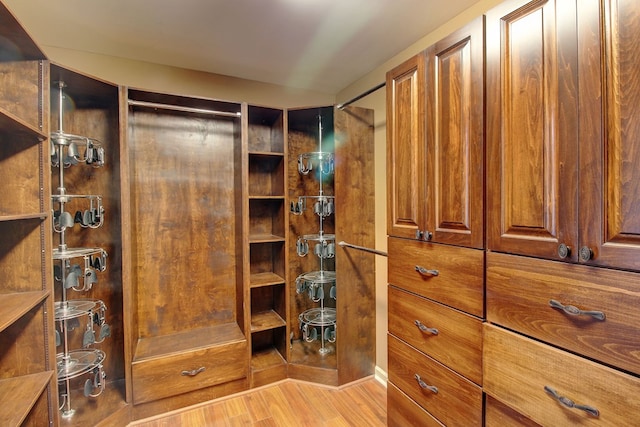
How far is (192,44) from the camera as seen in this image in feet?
6.68

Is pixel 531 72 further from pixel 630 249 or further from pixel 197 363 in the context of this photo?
pixel 197 363

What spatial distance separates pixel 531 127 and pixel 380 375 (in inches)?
82.9

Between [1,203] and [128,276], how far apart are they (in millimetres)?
745

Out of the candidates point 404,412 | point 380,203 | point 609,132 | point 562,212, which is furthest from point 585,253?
point 380,203

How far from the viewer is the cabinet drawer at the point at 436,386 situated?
120 cm

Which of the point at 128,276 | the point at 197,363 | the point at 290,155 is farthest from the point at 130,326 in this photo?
the point at 290,155

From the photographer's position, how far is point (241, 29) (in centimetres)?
186

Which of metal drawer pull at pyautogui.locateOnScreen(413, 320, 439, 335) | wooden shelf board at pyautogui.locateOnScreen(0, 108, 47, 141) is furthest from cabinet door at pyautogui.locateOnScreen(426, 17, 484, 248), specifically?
wooden shelf board at pyautogui.locateOnScreen(0, 108, 47, 141)

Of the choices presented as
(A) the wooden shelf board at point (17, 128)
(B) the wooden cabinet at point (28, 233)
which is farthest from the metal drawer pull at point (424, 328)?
(A) the wooden shelf board at point (17, 128)

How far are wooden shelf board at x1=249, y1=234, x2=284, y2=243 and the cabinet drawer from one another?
3.65 ft

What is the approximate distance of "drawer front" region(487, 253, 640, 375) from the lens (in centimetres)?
79

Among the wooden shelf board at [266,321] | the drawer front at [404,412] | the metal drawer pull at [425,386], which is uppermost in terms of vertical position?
the metal drawer pull at [425,386]

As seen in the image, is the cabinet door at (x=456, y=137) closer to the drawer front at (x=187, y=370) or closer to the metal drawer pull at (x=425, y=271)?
the metal drawer pull at (x=425, y=271)

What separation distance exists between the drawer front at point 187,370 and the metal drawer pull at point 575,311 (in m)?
1.96
